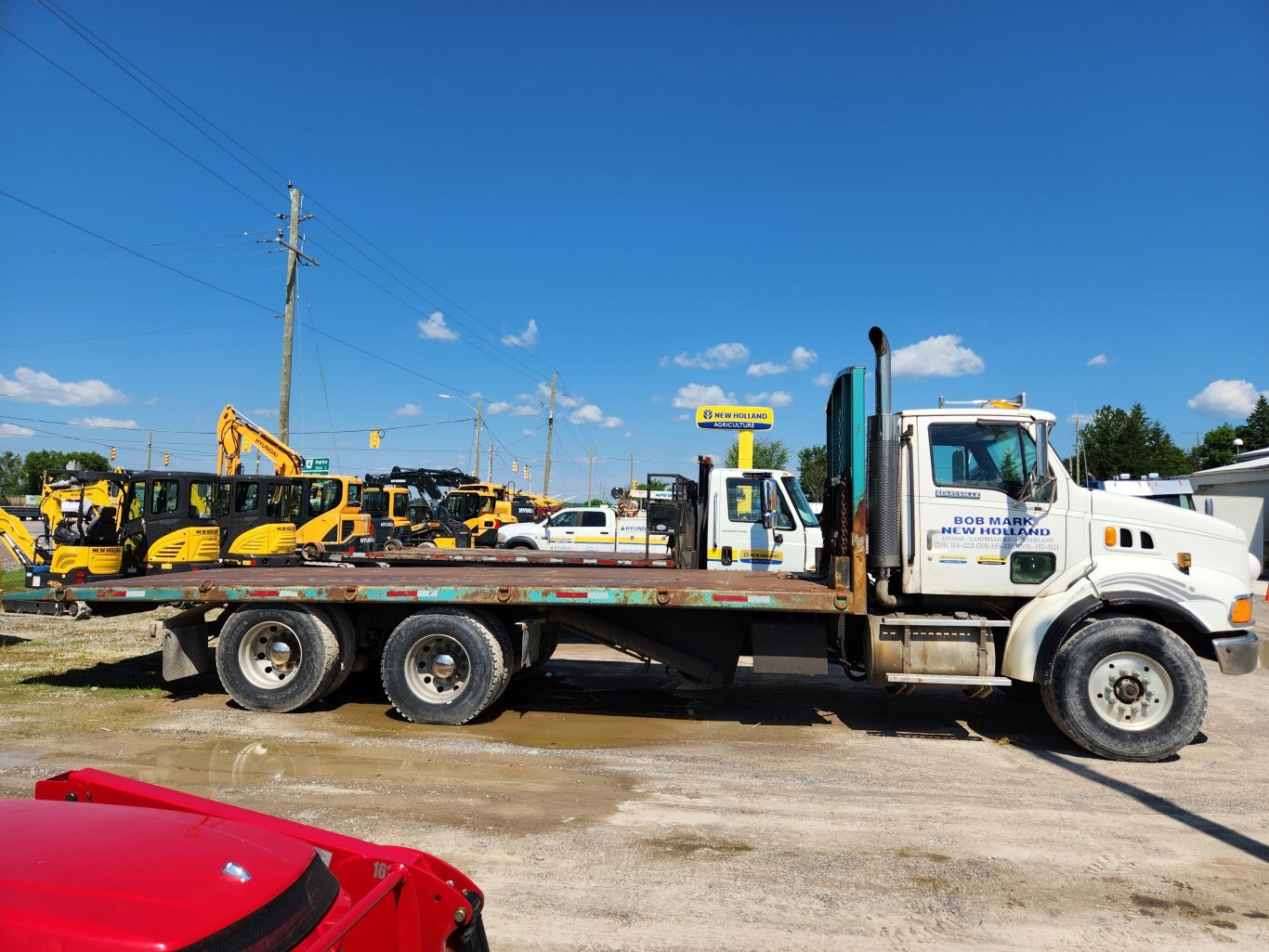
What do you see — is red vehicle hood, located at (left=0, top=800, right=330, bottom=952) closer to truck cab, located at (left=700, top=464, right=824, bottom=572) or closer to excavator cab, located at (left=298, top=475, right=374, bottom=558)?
truck cab, located at (left=700, top=464, right=824, bottom=572)

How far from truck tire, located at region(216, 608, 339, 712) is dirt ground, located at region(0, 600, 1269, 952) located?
208mm

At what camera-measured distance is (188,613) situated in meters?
7.75

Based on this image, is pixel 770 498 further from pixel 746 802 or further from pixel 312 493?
pixel 312 493

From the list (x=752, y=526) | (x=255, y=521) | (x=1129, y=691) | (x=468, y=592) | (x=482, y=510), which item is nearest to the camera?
(x=1129, y=691)

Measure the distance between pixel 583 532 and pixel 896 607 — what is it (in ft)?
47.7

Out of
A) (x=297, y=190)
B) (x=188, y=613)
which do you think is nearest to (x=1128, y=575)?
(x=188, y=613)

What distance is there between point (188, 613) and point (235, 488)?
31.2ft

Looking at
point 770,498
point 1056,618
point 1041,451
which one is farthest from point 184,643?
point 1041,451

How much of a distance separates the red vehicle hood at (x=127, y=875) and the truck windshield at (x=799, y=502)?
30.7 feet

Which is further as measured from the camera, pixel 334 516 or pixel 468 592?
pixel 334 516

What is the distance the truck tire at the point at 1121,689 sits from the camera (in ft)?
20.7

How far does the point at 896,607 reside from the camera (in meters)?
7.07

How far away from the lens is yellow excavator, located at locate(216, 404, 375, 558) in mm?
19984

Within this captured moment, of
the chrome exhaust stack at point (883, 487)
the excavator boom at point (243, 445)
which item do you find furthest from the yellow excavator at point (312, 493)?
the chrome exhaust stack at point (883, 487)
